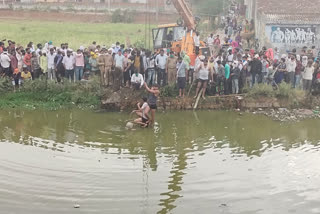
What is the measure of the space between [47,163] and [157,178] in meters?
2.77

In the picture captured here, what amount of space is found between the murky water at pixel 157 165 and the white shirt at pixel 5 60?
2113 millimetres

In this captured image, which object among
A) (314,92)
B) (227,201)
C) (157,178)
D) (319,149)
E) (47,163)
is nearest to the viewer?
(227,201)

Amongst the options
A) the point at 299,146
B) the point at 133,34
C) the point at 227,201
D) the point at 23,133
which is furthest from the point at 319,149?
the point at 133,34

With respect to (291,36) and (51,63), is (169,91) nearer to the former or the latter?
(51,63)

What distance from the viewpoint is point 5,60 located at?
1597 cm

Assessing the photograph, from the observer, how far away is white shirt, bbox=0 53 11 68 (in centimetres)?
1592

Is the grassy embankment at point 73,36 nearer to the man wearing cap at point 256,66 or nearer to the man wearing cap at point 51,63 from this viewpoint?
the man wearing cap at point 51,63

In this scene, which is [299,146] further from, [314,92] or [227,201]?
[314,92]

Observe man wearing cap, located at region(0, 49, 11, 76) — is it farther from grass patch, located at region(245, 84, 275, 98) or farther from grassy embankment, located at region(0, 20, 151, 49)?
grassy embankment, located at region(0, 20, 151, 49)

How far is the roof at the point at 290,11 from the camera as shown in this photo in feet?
82.0

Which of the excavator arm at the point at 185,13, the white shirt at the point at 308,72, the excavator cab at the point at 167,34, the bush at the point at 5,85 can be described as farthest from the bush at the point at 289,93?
the bush at the point at 5,85

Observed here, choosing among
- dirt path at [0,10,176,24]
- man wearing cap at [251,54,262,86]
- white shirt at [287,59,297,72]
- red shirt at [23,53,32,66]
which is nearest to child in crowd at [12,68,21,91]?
red shirt at [23,53,32,66]

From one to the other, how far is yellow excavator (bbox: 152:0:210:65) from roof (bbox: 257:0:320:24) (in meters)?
7.23

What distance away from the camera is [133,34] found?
37.2m
